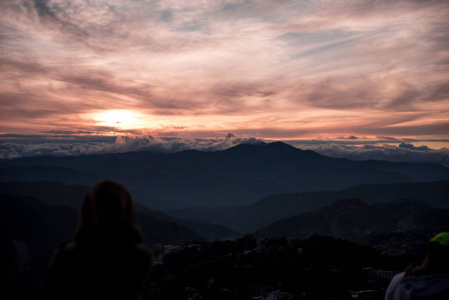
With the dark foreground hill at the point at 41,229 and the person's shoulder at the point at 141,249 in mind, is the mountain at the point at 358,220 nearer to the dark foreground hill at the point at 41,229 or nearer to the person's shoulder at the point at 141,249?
the dark foreground hill at the point at 41,229

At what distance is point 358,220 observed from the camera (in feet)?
470

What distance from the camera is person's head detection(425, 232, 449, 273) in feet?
12.7

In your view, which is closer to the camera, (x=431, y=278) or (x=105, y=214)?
(x=105, y=214)

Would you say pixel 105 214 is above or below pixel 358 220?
above

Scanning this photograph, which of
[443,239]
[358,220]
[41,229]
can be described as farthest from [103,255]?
[358,220]

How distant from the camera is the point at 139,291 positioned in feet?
11.0

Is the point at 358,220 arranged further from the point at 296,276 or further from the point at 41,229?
the point at 296,276

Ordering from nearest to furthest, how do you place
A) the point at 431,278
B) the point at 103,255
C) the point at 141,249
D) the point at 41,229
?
the point at 103,255 < the point at 141,249 < the point at 431,278 < the point at 41,229

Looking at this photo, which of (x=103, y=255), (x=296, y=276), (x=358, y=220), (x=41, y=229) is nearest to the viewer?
(x=103, y=255)

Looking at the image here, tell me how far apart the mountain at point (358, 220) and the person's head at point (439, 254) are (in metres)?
126

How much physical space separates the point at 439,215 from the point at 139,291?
144m

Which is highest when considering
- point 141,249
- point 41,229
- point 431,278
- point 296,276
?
point 141,249

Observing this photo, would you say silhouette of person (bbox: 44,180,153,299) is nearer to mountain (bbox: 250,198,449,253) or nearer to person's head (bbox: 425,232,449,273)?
person's head (bbox: 425,232,449,273)

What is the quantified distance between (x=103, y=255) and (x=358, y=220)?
157m
